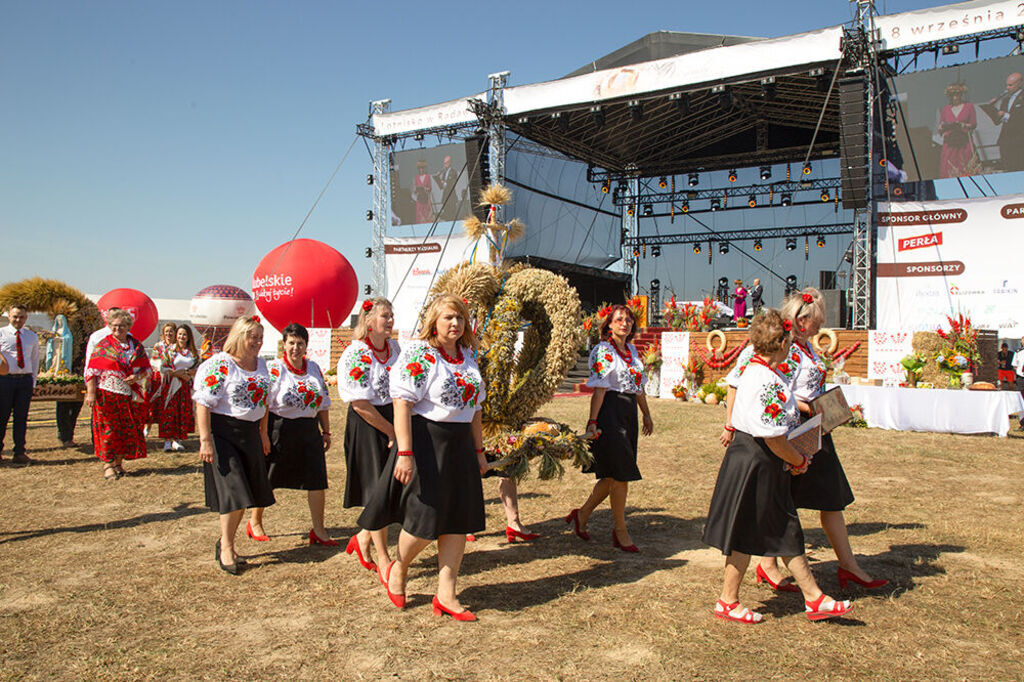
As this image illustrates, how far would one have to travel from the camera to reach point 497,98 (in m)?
21.6

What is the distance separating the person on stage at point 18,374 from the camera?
8.52m

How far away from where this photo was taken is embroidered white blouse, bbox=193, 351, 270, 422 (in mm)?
4582

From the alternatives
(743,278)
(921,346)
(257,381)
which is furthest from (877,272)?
(257,381)

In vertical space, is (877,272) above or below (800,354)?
above

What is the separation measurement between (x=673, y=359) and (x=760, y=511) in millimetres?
13137

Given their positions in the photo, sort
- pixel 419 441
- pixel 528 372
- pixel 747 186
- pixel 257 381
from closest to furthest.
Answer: pixel 419 441
pixel 257 381
pixel 528 372
pixel 747 186

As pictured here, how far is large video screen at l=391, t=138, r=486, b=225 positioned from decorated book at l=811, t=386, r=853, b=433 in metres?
20.2

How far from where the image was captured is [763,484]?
12.1ft

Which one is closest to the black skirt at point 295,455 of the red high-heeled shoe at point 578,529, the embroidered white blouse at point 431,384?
the embroidered white blouse at point 431,384

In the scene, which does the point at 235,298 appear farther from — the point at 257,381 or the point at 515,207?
A: the point at 257,381

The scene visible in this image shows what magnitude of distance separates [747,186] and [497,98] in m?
11.5

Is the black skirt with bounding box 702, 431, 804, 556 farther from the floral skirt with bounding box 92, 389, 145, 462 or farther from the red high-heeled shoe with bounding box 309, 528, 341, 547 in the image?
the floral skirt with bounding box 92, 389, 145, 462

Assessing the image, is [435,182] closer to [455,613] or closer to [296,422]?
[296,422]

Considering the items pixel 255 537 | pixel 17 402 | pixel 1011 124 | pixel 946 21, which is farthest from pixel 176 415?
pixel 1011 124
